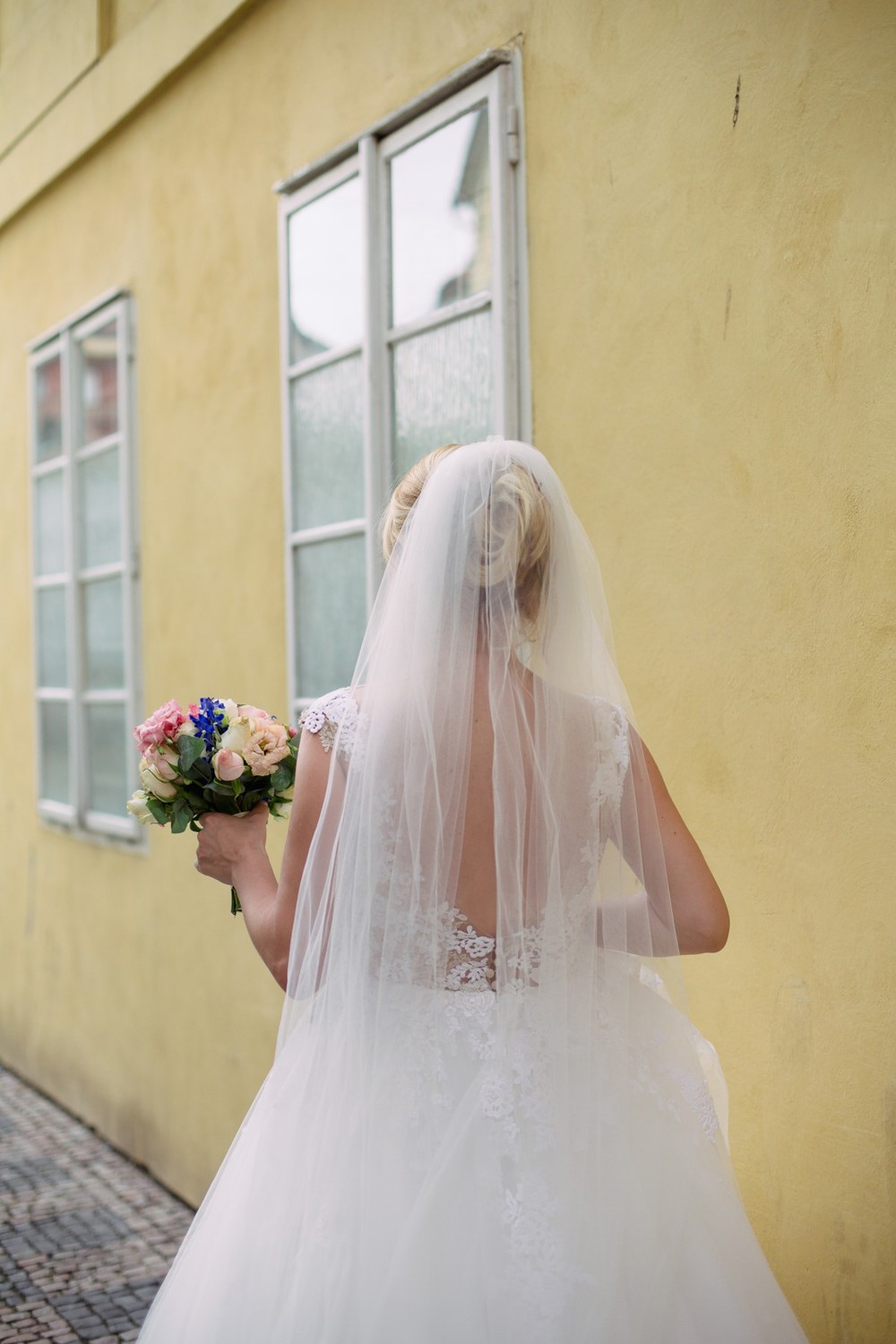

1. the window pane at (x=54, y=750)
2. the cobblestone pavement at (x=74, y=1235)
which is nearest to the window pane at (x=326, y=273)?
the window pane at (x=54, y=750)

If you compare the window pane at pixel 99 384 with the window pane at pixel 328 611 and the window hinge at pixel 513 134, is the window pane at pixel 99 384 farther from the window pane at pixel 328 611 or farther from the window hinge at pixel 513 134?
the window hinge at pixel 513 134

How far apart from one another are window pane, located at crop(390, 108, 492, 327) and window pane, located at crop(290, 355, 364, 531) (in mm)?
334

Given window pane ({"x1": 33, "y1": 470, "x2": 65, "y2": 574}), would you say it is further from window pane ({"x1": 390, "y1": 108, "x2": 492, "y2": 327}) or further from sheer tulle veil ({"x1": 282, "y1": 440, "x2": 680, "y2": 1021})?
sheer tulle veil ({"x1": 282, "y1": 440, "x2": 680, "y2": 1021})

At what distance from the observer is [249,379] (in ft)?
15.3

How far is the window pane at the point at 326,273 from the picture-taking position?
4074 millimetres

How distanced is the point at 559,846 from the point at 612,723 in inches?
8.6

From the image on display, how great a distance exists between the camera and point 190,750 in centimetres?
257

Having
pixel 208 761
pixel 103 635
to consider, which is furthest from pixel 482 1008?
pixel 103 635

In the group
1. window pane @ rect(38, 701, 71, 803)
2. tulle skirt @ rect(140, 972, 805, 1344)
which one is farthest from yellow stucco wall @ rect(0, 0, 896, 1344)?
window pane @ rect(38, 701, 71, 803)

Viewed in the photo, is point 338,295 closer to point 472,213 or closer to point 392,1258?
point 472,213

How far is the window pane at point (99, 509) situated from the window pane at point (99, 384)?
0.12 m

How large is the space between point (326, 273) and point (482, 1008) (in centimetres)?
269

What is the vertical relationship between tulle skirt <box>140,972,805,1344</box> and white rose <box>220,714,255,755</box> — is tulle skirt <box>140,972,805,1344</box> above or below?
below

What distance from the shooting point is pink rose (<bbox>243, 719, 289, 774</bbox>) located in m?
2.59
